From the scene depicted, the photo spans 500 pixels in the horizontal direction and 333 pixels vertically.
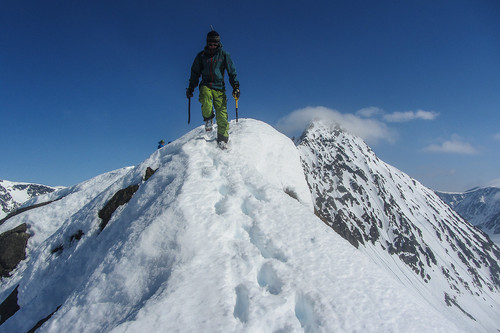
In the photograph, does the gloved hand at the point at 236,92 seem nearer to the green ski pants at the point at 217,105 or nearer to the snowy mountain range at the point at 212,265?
the green ski pants at the point at 217,105

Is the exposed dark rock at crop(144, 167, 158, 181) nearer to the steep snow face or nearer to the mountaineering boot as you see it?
the mountaineering boot

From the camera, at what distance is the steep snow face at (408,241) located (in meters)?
136

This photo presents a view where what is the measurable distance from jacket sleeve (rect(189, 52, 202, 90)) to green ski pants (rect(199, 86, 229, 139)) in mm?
471

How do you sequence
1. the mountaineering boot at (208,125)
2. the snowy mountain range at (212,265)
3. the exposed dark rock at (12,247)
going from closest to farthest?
the snowy mountain range at (212,265) < the mountaineering boot at (208,125) < the exposed dark rock at (12,247)

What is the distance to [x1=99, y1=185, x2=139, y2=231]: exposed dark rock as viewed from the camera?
31.0 ft

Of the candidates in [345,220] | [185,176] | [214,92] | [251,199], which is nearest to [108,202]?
[185,176]

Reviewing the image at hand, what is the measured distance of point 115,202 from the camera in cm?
1009

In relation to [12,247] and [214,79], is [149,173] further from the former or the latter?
[12,247]

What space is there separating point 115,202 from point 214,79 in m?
5.90

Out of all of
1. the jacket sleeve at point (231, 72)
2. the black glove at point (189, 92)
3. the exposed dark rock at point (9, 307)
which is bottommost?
the exposed dark rock at point (9, 307)

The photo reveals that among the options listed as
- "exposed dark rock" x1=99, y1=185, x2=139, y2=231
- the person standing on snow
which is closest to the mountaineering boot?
the person standing on snow

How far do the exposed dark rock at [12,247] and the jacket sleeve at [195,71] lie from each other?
36.7 ft

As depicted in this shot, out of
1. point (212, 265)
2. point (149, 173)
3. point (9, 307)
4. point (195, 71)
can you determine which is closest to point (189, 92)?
point (195, 71)

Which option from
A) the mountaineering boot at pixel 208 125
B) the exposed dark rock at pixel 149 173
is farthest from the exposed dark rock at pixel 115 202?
the mountaineering boot at pixel 208 125
